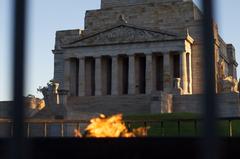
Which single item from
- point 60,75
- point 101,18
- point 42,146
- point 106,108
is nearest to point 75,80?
point 60,75

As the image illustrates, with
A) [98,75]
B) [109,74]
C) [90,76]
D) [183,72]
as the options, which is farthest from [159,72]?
[90,76]

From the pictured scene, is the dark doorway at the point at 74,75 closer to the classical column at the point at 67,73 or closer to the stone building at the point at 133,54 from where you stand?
the stone building at the point at 133,54

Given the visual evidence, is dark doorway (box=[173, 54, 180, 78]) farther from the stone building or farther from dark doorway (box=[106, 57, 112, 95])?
dark doorway (box=[106, 57, 112, 95])

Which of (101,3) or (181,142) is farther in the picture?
(101,3)

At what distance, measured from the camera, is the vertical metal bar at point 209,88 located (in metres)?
2.33

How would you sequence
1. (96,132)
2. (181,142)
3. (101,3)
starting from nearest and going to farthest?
(181,142) → (96,132) → (101,3)

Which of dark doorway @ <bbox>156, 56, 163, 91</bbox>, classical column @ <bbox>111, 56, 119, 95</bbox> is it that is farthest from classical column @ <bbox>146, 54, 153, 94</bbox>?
classical column @ <bbox>111, 56, 119, 95</bbox>

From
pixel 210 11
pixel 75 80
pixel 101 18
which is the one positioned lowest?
pixel 210 11

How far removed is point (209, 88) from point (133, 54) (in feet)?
186

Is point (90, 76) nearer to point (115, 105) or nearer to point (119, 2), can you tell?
point (119, 2)

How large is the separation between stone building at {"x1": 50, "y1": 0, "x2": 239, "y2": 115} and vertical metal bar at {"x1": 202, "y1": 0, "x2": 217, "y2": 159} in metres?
49.0

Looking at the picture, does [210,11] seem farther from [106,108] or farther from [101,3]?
[101,3]

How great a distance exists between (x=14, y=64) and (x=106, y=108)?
46.9 metres

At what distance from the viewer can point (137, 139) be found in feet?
18.1
